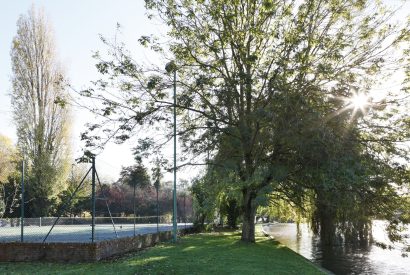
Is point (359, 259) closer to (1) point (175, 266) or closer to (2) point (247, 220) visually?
(2) point (247, 220)

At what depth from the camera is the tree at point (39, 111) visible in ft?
A: 133

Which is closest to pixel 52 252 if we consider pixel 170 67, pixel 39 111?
pixel 170 67

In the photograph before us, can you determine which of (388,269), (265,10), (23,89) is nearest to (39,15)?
(23,89)

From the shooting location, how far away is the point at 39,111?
40.9 m

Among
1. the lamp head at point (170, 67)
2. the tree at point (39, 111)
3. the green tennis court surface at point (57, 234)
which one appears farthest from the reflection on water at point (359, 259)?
the tree at point (39, 111)

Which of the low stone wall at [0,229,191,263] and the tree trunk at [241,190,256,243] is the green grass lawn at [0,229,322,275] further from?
the tree trunk at [241,190,256,243]

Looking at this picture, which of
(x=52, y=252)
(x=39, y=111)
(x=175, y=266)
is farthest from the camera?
(x=39, y=111)

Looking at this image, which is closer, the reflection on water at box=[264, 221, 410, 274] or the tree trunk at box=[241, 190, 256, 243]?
the reflection on water at box=[264, 221, 410, 274]

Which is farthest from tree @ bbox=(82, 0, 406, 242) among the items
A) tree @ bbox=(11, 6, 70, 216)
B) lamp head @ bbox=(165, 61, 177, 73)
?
tree @ bbox=(11, 6, 70, 216)

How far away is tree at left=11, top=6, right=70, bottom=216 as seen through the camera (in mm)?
40500

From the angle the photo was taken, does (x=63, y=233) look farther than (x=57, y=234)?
Yes

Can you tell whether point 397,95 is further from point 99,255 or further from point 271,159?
point 99,255

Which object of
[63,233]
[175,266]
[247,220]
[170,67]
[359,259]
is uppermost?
[170,67]

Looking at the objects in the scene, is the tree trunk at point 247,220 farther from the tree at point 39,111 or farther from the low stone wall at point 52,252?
the tree at point 39,111
